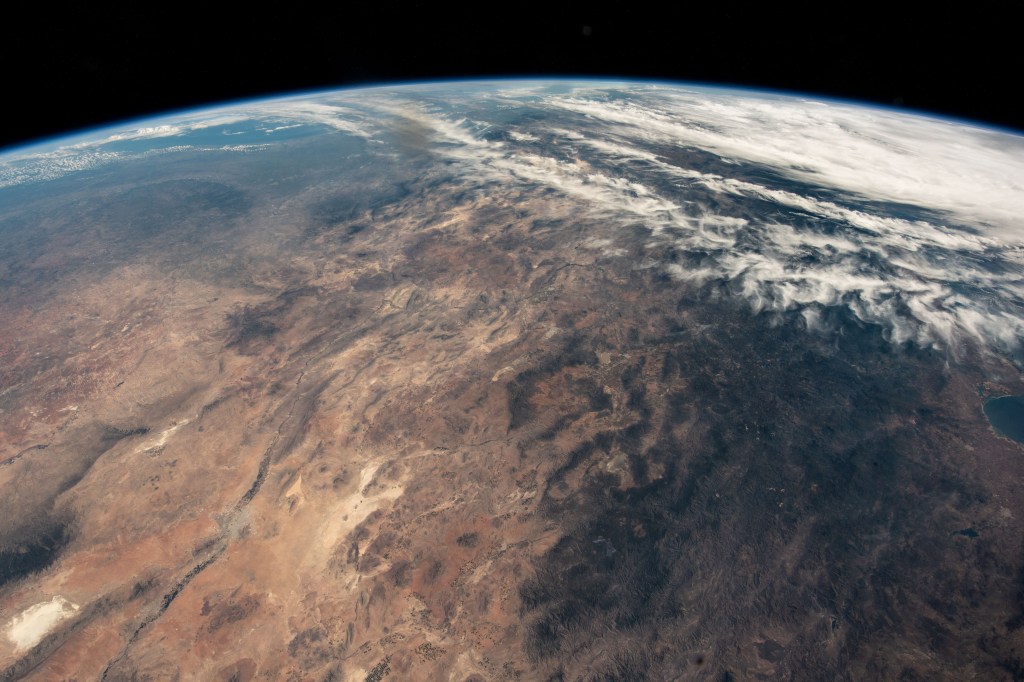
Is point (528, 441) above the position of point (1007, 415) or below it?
below

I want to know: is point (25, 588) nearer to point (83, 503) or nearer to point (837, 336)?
point (83, 503)

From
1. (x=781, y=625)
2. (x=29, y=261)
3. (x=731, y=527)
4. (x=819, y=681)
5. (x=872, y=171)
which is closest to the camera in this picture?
(x=819, y=681)

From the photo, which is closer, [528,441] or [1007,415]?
[528,441]

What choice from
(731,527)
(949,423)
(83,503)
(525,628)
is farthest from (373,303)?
(949,423)

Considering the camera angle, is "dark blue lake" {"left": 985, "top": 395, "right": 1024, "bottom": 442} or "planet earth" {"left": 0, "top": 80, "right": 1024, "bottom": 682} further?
"dark blue lake" {"left": 985, "top": 395, "right": 1024, "bottom": 442}
